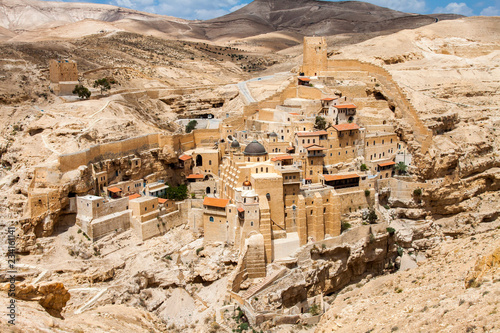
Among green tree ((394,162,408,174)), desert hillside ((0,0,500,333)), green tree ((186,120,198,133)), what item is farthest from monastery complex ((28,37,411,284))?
green tree ((186,120,198,133))

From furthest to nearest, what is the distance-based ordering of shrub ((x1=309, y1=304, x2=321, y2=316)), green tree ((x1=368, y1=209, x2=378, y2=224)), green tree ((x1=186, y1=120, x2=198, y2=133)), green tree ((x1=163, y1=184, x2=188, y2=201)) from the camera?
1. green tree ((x1=186, y1=120, x2=198, y2=133))
2. green tree ((x1=163, y1=184, x2=188, y2=201))
3. green tree ((x1=368, y1=209, x2=378, y2=224))
4. shrub ((x1=309, y1=304, x2=321, y2=316))

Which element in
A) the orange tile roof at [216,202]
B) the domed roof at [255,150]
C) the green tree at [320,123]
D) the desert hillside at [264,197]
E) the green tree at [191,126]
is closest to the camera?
the desert hillside at [264,197]

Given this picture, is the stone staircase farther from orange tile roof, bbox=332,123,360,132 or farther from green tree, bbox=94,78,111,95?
green tree, bbox=94,78,111,95

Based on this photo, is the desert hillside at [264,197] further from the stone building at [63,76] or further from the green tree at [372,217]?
the stone building at [63,76]

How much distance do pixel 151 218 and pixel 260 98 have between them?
2003 cm

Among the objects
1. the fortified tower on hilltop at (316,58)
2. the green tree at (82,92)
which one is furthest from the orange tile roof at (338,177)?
the green tree at (82,92)

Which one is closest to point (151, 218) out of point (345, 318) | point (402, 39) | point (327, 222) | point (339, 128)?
point (327, 222)

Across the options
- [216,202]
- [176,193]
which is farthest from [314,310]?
[176,193]

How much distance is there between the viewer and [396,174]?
38656 mm

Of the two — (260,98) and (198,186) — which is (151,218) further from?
(260,98)

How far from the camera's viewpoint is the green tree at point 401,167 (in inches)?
1505

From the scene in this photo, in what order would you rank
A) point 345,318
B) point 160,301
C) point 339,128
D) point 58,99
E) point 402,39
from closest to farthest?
point 345,318
point 160,301
point 339,128
point 58,99
point 402,39

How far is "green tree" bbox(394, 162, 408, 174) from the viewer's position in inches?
1505

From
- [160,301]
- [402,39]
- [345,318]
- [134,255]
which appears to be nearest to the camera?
[345,318]
